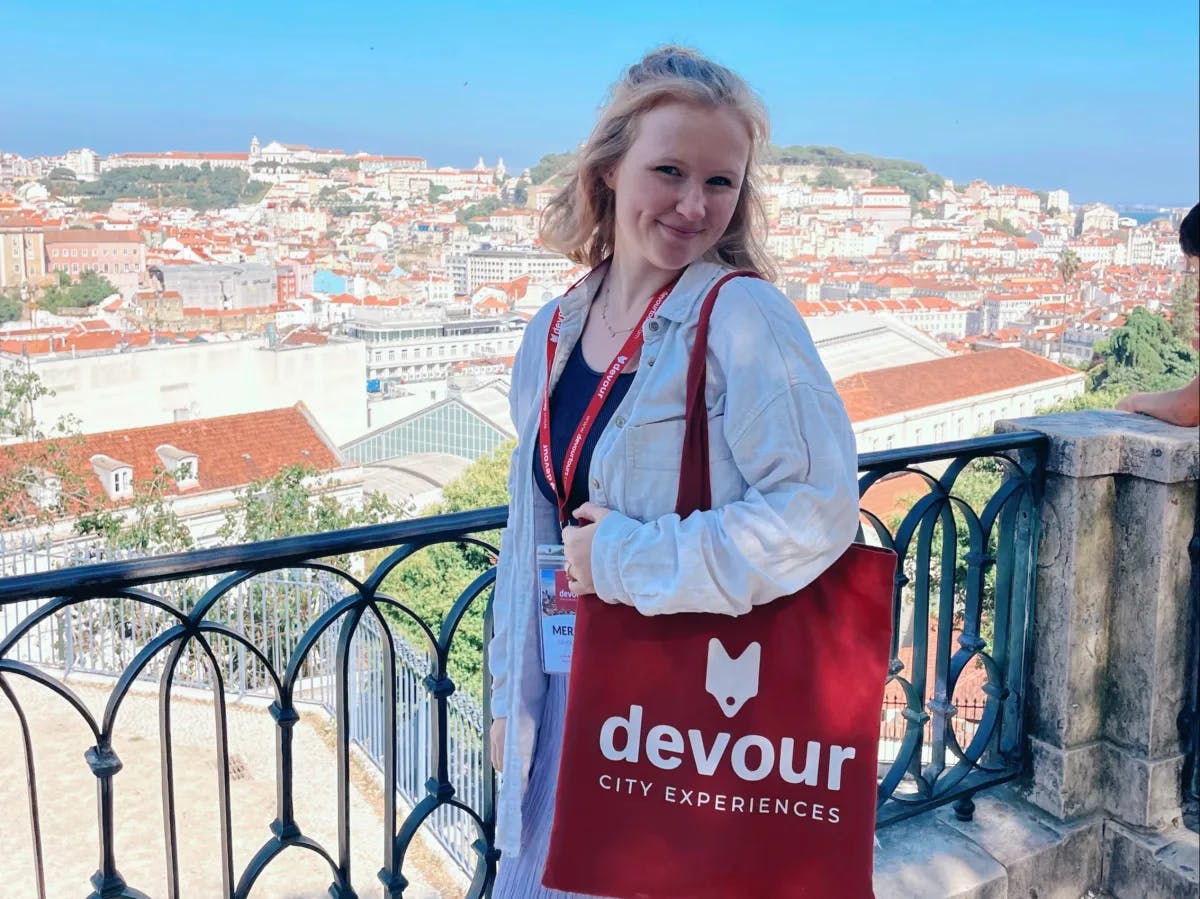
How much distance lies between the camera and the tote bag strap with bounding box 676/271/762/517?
1077mm

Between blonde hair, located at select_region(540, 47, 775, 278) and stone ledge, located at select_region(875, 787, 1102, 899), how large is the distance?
3.87ft

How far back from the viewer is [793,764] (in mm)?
1070

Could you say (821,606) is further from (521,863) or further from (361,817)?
(361,817)

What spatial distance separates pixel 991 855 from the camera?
1.98 m

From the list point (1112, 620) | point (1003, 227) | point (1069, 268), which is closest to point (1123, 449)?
point (1112, 620)

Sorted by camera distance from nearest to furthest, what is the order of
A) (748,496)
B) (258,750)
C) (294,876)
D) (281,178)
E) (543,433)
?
(748,496) → (543,433) → (294,876) → (258,750) → (281,178)

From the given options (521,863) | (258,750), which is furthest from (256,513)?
(521,863)

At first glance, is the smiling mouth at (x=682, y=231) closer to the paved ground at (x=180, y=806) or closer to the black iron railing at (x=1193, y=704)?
the black iron railing at (x=1193, y=704)

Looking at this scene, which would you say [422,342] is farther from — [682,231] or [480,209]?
[682,231]

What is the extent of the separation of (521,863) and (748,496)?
56cm

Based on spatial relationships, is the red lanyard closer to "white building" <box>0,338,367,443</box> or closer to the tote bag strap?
the tote bag strap

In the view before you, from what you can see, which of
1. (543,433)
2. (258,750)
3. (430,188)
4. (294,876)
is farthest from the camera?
(430,188)

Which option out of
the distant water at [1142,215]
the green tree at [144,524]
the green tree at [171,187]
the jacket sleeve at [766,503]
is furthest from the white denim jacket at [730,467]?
the distant water at [1142,215]

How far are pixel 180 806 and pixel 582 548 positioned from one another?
638 cm
